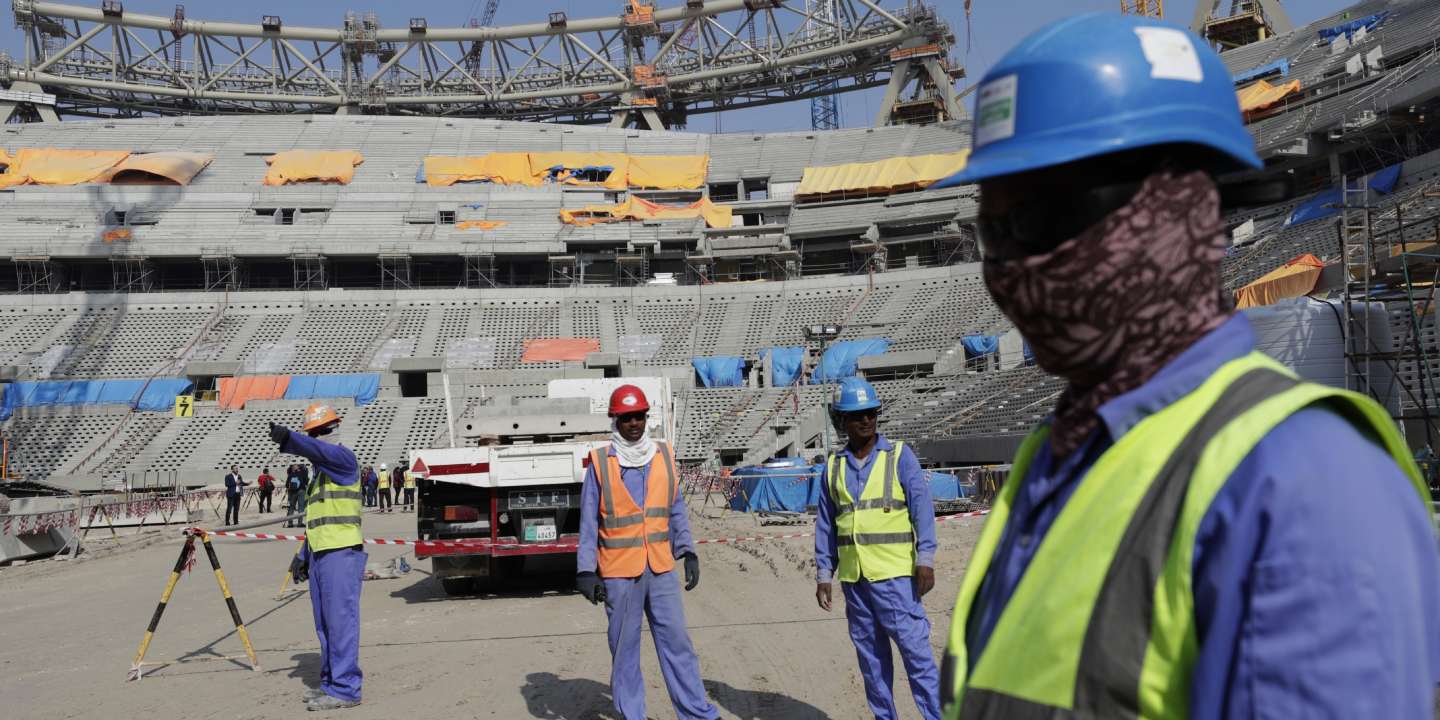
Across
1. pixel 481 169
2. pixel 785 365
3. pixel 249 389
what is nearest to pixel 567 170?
pixel 481 169

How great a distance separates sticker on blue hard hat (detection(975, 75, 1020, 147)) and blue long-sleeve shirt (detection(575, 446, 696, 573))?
4.52 meters

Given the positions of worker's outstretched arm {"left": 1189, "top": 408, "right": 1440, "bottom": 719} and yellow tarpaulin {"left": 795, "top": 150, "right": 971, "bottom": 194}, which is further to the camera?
yellow tarpaulin {"left": 795, "top": 150, "right": 971, "bottom": 194}

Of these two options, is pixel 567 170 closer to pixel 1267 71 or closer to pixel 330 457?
pixel 1267 71

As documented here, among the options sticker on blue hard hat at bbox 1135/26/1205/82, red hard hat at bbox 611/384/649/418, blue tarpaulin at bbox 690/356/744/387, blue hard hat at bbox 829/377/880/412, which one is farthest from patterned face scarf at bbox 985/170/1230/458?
blue tarpaulin at bbox 690/356/744/387

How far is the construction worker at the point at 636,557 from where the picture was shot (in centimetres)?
537

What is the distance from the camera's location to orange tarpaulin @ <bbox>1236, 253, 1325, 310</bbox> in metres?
22.5

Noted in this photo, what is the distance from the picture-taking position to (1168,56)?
4.01ft

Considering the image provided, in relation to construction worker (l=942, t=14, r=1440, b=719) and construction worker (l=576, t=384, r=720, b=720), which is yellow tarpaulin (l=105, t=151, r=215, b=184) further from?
construction worker (l=942, t=14, r=1440, b=719)

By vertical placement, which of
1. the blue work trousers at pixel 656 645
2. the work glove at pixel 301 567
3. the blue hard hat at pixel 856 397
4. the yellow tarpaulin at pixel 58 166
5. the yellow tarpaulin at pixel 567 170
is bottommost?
A: the blue work trousers at pixel 656 645

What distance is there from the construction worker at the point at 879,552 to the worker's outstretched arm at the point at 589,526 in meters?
1.23

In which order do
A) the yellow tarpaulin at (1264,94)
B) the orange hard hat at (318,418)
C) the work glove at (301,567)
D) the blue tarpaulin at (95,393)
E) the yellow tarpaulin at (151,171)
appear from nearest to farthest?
the orange hard hat at (318,418) → the work glove at (301,567) → the blue tarpaulin at (95,393) → the yellow tarpaulin at (1264,94) → the yellow tarpaulin at (151,171)

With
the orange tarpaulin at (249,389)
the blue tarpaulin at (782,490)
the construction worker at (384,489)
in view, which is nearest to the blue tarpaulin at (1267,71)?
the blue tarpaulin at (782,490)

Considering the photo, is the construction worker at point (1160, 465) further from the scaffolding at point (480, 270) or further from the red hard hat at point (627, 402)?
the scaffolding at point (480, 270)

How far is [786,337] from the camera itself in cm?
3803
